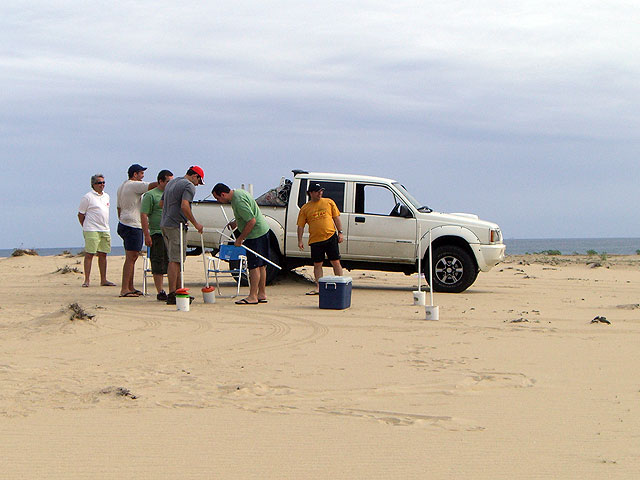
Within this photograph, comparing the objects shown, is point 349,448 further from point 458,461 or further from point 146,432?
point 146,432

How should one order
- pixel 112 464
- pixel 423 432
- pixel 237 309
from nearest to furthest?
pixel 112 464 < pixel 423 432 < pixel 237 309

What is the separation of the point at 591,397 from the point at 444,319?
4.05 meters

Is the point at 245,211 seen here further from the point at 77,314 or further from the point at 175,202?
the point at 77,314

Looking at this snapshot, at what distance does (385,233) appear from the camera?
1337cm

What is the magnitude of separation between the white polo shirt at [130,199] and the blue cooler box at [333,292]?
A: 10.2 ft

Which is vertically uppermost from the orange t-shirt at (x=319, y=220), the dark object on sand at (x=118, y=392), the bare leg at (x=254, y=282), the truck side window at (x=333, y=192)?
the truck side window at (x=333, y=192)

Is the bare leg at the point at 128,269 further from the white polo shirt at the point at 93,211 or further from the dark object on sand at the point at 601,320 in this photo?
the dark object on sand at the point at 601,320

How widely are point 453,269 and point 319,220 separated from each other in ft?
8.54

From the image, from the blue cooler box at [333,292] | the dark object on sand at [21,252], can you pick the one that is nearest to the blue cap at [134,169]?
the blue cooler box at [333,292]

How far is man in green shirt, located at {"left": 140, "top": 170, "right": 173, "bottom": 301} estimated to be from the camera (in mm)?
11016

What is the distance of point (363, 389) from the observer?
218 inches

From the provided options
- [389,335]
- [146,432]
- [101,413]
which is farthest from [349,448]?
[389,335]

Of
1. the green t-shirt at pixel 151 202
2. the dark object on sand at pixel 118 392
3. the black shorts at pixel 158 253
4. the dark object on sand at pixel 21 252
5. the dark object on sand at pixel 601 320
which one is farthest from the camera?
the dark object on sand at pixel 21 252

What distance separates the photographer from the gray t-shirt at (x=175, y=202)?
10297mm
